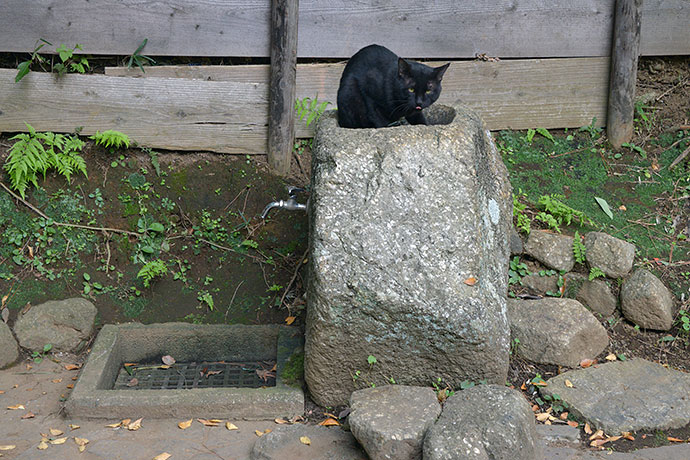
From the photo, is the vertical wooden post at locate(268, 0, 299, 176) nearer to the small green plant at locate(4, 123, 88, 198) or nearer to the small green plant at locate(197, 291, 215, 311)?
the small green plant at locate(197, 291, 215, 311)

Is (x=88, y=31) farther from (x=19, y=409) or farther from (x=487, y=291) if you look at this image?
(x=487, y=291)

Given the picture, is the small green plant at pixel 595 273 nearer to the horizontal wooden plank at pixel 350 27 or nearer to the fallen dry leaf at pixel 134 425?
the horizontal wooden plank at pixel 350 27

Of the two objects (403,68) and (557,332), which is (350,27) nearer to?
(403,68)

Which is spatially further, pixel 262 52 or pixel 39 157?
pixel 262 52

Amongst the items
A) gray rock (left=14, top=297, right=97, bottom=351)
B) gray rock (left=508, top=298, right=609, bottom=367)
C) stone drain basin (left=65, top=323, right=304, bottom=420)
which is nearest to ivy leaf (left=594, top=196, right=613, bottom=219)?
gray rock (left=508, top=298, right=609, bottom=367)

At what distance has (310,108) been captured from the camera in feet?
17.8

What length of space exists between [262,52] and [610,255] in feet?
10.5

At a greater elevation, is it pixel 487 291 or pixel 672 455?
pixel 487 291

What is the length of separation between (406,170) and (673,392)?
2135 mm

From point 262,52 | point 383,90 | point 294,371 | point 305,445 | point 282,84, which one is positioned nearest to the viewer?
point 305,445

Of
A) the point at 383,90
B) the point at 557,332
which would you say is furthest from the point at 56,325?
the point at 557,332

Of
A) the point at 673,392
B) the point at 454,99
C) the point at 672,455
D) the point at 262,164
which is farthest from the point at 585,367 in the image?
the point at 262,164

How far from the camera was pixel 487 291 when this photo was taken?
3514 millimetres

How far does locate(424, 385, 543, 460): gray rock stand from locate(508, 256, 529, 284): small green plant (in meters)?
1.55
